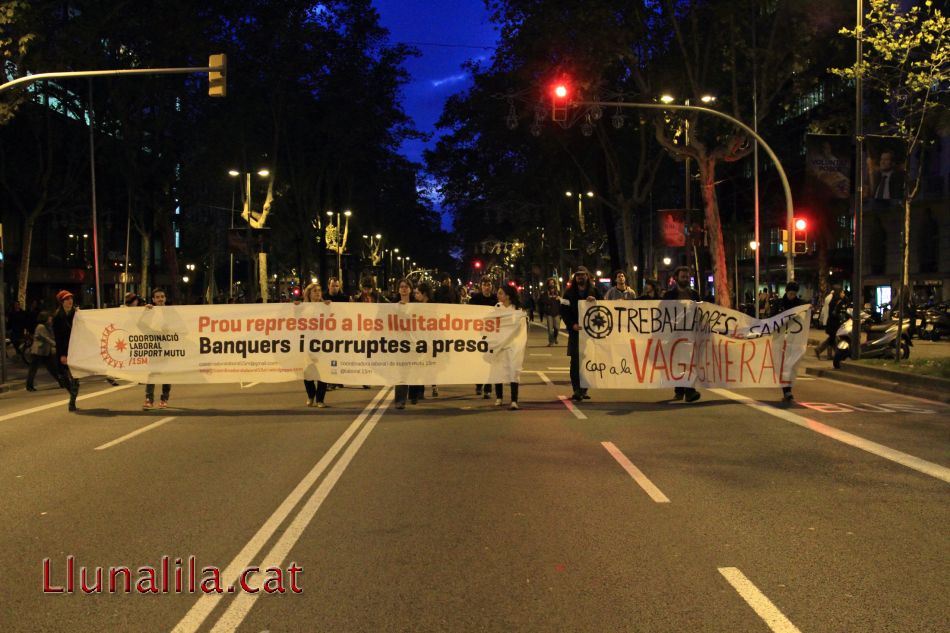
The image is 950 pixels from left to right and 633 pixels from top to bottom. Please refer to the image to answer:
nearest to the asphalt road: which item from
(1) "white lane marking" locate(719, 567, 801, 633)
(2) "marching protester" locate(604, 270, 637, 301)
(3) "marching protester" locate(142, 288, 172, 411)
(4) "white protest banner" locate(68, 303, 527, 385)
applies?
(1) "white lane marking" locate(719, 567, 801, 633)

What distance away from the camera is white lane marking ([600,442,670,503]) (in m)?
6.98

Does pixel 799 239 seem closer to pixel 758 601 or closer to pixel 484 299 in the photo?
pixel 484 299

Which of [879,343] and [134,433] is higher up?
[879,343]

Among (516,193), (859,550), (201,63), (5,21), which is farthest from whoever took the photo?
(516,193)

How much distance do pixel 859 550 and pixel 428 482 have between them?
362 cm

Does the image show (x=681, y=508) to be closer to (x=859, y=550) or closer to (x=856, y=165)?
(x=859, y=550)

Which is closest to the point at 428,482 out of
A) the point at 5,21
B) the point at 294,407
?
the point at 294,407

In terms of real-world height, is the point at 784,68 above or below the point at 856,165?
above

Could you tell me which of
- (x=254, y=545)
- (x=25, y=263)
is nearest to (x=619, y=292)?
(x=254, y=545)

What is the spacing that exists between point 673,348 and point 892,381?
5.57 metres

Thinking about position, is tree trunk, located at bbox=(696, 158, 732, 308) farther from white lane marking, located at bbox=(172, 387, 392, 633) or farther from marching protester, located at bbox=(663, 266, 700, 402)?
white lane marking, located at bbox=(172, 387, 392, 633)

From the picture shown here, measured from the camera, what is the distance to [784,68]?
2703 cm

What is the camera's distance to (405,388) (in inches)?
504

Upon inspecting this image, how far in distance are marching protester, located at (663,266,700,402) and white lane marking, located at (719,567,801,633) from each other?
8.30 metres
